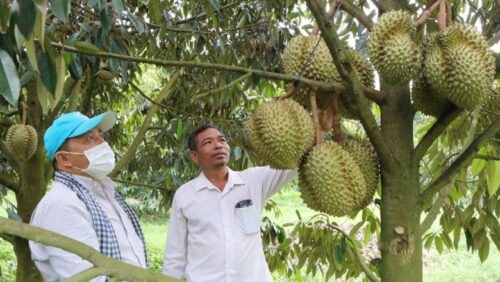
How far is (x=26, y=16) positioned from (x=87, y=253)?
31 centimetres

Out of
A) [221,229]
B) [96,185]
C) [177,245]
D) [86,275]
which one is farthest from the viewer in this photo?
[177,245]

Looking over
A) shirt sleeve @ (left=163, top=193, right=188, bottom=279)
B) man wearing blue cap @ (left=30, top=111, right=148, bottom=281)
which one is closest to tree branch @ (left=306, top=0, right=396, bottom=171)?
man wearing blue cap @ (left=30, top=111, right=148, bottom=281)

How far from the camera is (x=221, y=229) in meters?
2.12

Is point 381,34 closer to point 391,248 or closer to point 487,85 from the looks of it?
point 487,85

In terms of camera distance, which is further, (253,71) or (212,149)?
(212,149)

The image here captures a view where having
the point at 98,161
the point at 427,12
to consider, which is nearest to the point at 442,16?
the point at 427,12

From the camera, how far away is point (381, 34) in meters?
1.10

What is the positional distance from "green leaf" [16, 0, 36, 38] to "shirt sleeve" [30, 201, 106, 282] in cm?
86

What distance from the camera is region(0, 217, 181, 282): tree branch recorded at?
62 centimetres

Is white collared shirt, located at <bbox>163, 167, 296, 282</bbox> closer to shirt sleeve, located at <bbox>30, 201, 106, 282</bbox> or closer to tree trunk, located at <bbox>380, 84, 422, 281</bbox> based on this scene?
shirt sleeve, located at <bbox>30, 201, 106, 282</bbox>

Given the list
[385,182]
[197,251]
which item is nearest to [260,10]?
[197,251]

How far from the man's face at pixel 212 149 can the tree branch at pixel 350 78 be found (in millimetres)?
1259

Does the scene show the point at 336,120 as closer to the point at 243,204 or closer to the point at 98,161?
the point at 98,161

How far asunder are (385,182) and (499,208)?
3.83 ft
